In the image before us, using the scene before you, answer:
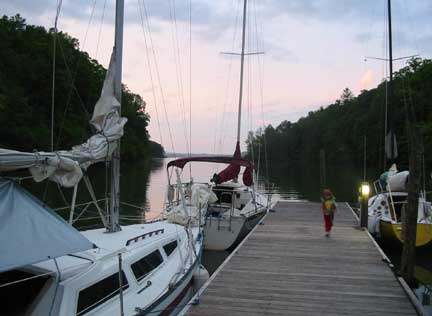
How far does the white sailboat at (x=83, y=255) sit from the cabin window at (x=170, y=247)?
0.02 m

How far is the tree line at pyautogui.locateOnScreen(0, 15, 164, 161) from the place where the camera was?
46.1 metres

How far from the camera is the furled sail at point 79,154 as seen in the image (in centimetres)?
584

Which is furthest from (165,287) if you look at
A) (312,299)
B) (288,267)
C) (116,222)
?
(288,267)

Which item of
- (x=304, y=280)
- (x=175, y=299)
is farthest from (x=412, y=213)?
(x=175, y=299)

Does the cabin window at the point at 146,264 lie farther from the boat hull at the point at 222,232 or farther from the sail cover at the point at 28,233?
the boat hull at the point at 222,232

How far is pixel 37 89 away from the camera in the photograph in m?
58.5

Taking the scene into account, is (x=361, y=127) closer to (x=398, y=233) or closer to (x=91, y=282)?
(x=398, y=233)

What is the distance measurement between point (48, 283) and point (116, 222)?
10.7 feet

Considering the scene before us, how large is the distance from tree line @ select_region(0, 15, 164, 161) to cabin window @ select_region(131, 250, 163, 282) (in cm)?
3008

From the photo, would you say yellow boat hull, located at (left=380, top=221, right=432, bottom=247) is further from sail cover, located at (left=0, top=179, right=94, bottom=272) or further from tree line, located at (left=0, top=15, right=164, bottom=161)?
tree line, located at (left=0, top=15, right=164, bottom=161)

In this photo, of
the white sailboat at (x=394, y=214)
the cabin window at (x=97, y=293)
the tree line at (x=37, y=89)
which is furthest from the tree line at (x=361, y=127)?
the tree line at (x=37, y=89)

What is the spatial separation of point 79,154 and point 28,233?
2.17 m

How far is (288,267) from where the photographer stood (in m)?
10.2

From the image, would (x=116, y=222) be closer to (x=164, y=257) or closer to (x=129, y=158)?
(x=164, y=257)
